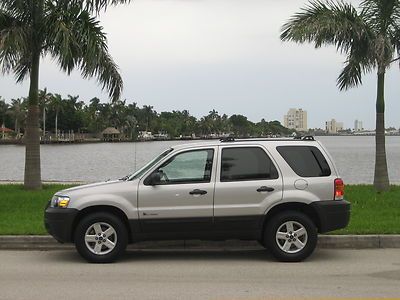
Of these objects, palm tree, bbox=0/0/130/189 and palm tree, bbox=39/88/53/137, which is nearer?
palm tree, bbox=0/0/130/189

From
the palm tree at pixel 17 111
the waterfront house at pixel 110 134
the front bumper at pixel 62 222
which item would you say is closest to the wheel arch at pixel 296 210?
the front bumper at pixel 62 222

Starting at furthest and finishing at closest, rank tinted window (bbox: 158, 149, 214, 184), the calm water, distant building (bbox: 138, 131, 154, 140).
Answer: distant building (bbox: 138, 131, 154, 140) < the calm water < tinted window (bbox: 158, 149, 214, 184)

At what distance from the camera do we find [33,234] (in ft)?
31.3

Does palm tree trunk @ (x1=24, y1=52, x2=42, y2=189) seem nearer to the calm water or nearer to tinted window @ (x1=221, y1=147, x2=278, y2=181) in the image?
the calm water

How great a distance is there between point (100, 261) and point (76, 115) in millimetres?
157569

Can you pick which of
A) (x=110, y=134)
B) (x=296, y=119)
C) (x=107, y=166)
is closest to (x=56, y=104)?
(x=110, y=134)

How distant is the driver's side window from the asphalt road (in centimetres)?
123

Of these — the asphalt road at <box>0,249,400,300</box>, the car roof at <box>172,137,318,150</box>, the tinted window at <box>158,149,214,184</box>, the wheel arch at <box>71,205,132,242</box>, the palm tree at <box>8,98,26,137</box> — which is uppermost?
the palm tree at <box>8,98,26,137</box>

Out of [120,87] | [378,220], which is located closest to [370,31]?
[378,220]

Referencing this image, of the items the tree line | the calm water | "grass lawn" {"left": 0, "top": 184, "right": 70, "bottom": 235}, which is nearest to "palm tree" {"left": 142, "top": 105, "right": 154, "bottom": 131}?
the tree line

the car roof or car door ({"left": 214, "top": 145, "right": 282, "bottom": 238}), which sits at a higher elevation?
the car roof

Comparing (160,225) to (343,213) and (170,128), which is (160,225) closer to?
(343,213)

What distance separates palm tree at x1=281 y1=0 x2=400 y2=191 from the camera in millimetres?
14188

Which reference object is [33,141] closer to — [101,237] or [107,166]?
[101,237]
